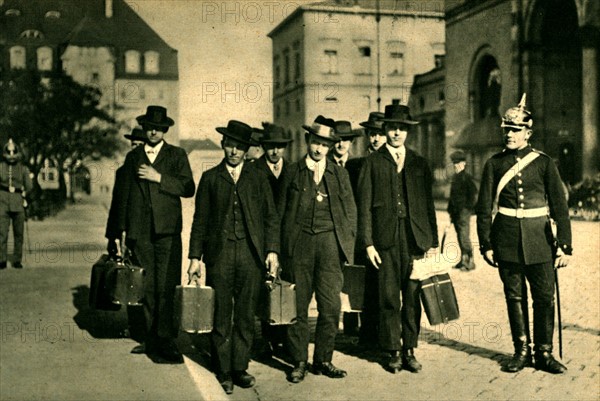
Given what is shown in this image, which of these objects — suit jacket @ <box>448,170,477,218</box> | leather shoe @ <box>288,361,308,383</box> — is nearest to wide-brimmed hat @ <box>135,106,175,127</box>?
leather shoe @ <box>288,361,308,383</box>

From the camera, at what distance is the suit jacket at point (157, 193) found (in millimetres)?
6078

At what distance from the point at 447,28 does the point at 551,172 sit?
26.0 metres

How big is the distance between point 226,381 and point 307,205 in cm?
153

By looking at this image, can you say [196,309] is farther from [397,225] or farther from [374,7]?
[374,7]

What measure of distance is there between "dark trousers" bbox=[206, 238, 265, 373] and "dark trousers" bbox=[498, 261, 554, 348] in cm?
219

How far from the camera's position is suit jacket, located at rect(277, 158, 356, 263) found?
5.63 metres

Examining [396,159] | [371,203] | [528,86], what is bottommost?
[371,203]

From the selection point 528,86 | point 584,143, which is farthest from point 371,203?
point 528,86

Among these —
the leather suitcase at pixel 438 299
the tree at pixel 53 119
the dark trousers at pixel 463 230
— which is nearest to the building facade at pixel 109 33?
the leather suitcase at pixel 438 299

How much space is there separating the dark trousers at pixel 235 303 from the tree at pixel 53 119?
18.7 metres

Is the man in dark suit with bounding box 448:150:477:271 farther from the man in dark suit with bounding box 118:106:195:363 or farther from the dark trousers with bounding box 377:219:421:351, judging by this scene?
the man in dark suit with bounding box 118:106:195:363

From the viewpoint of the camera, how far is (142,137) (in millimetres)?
6555

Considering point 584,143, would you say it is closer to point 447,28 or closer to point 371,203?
point 447,28

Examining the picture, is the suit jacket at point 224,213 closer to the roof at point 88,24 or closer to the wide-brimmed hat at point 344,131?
the wide-brimmed hat at point 344,131
